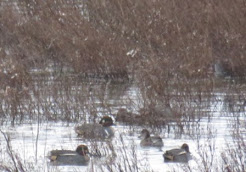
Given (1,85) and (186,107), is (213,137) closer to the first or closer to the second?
(186,107)

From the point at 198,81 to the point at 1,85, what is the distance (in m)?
2.91

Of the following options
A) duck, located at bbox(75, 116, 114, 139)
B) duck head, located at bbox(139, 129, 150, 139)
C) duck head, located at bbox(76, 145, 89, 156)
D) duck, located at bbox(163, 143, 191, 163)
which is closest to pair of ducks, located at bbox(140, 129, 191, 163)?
duck, located at bbox(163, 143, 191, 163)

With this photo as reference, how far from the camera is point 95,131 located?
1067 centimetres

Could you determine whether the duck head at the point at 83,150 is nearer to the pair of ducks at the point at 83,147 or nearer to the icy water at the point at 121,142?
the pair of ducks at the point at 83,147

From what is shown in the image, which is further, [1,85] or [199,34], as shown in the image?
[199,34]

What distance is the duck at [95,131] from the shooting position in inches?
412

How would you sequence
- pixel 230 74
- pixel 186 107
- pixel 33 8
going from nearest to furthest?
pixel 186 107, pixel 230 74, pixel 33 8

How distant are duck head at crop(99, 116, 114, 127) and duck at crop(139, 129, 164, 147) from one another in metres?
0.60

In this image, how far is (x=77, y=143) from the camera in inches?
409

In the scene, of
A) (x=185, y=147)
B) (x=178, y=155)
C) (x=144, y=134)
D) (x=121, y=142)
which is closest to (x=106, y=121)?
(x=144, y=134)

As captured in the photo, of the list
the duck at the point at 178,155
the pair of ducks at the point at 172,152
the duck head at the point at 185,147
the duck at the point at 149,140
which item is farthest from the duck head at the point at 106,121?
the duck at the point at 178,155

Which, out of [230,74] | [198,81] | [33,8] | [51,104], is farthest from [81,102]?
[33,8]

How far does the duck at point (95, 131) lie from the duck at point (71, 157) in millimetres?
1152

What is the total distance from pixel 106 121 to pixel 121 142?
1.28 meters
